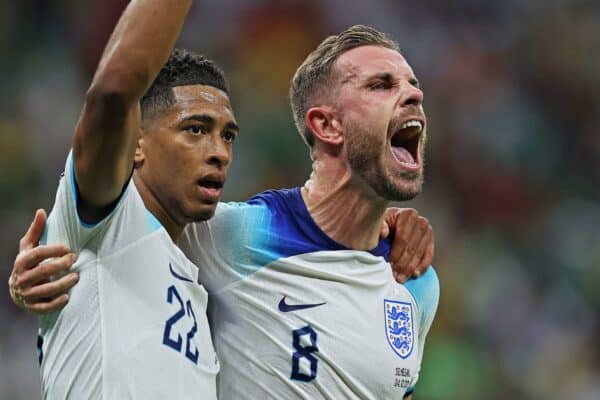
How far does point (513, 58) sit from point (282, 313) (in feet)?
20.7

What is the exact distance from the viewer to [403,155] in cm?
388

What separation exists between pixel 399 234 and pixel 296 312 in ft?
2.32

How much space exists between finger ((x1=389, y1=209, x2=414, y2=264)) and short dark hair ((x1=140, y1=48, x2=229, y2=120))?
3.29ft

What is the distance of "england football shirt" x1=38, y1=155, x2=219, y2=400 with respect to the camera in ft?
9.43

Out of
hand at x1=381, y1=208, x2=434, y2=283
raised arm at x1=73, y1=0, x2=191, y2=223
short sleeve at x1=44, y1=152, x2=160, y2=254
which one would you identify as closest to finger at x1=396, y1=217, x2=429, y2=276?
hand at x1=381, y1=208, x2=434, y2=283

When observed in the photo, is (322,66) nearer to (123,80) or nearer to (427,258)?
(427,258)

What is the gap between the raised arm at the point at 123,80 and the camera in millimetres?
2600

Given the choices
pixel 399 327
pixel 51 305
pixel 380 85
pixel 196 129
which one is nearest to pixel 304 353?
pixel 399 327

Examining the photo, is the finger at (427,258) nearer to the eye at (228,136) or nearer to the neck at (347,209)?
the neck at (347,209)

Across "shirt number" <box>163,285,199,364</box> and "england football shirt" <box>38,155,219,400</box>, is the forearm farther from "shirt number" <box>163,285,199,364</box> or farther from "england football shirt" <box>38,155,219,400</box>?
"shirt number" <box>163,285,199,364</box>

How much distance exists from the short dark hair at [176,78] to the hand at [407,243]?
1004 mm

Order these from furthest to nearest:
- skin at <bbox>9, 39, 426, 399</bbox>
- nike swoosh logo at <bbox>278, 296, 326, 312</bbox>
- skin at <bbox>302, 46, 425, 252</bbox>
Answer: skin at <bbox>302, 46, 425, 252</bbox>, nike swoosh logo at <bbox>278, 296, 326, 312</bbox>, skin at <bbox>9, 39, 426, 399</bbox>

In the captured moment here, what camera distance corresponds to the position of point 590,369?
7.97 metres

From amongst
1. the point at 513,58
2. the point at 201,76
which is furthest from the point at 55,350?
the point at 513,58
